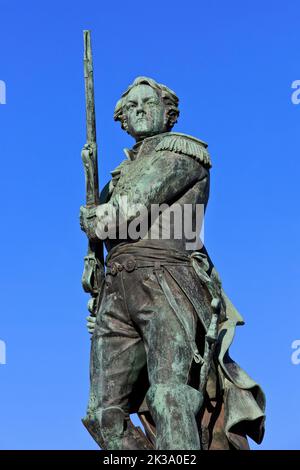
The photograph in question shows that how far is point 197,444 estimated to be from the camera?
13305 millimetres

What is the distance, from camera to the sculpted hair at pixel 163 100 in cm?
1488

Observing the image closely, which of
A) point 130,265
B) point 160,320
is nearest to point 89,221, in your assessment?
point 130,265

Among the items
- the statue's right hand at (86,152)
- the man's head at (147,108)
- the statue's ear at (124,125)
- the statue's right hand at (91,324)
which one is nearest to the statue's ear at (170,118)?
the man's head at (147,108)

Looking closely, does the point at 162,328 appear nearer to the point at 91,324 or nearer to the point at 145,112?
the point at 91,324

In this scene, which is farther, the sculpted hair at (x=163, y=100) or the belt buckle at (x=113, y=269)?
the sculpted hair at (x=163, y=100)

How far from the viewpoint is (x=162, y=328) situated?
13695 millimetres

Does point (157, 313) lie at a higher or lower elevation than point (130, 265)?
lower

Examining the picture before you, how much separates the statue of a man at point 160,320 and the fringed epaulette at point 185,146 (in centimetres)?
1

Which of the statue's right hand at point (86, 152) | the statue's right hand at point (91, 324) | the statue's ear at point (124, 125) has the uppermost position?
the statue's ear at point (124, 125)

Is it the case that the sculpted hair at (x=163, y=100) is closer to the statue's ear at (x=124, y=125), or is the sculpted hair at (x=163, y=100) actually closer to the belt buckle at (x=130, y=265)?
the statue's ear at (x=124, y=125)

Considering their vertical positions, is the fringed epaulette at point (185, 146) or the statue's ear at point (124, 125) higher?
the statue's ear at point (124, 125)

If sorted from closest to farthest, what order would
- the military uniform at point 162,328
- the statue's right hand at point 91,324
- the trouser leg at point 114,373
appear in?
the military uniform at point 162,328
the trouser leg at point 114,373
the statue's right hand at point 91,324

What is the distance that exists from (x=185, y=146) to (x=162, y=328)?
194cm
